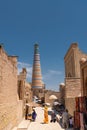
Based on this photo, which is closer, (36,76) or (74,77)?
(74,77)

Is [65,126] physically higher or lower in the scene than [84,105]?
lower

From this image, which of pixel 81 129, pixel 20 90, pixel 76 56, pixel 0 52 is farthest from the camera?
pixel 76 56

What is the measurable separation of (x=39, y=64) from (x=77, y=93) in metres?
33.9

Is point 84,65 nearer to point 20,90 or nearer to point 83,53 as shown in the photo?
point 20,90

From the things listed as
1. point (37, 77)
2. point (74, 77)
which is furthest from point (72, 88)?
point (37, 77)

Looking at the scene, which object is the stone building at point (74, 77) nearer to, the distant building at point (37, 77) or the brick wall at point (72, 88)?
the brick wall at point (72, 88)

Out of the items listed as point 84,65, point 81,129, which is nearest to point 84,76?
point 84,65

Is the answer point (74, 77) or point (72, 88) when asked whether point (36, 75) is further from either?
point (72, 88)

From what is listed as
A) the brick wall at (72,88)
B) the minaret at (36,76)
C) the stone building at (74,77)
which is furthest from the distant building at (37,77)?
the brick wall at (72,88)

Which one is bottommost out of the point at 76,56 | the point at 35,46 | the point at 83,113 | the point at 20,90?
the point at 83,113

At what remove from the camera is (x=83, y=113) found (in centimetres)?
1088

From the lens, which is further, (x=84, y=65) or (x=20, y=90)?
(x=20, y=90)

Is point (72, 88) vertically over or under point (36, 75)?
under

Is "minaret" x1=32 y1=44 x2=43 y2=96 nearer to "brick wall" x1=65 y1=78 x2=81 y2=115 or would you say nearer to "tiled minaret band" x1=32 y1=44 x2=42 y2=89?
"tiled minaret band" x1=32 y1=44 x2=42 y2=89
